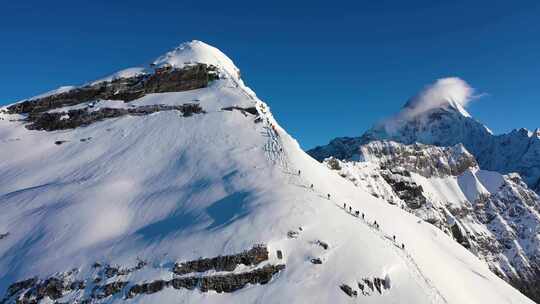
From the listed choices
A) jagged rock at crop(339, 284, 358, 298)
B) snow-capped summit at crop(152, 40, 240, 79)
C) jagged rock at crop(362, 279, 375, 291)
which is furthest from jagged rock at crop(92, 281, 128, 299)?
snow-capped summit at crop(152, 40, 240, 79)

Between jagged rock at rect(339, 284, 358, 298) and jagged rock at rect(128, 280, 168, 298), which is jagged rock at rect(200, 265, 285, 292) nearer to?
jagged rock at rect(128, 280, 168, 298)

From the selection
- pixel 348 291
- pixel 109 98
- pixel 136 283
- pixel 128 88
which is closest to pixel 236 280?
pixel 136 283

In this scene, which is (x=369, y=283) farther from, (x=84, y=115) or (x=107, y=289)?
(x=84, y=115)

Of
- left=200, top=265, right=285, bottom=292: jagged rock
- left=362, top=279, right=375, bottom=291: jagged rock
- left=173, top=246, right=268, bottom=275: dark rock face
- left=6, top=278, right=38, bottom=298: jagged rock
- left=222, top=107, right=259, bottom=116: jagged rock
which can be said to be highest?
left=222, top=107, right=259, bottom=116: jagged rock

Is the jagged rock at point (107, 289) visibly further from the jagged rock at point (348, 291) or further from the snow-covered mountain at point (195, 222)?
the jagged rock at point (348, 291)

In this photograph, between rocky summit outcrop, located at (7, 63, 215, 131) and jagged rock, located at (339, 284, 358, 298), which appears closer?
jagged rock, located at (339, 284, 358, 298)

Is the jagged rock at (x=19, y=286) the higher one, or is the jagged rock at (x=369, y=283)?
the jagged rock at (x=19, y=286)

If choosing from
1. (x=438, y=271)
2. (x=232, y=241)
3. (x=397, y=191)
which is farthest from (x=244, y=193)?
(x=397, y=191)

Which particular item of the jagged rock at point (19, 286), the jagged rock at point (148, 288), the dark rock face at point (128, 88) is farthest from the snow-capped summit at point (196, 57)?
the jagged rock at point (148, 288)
